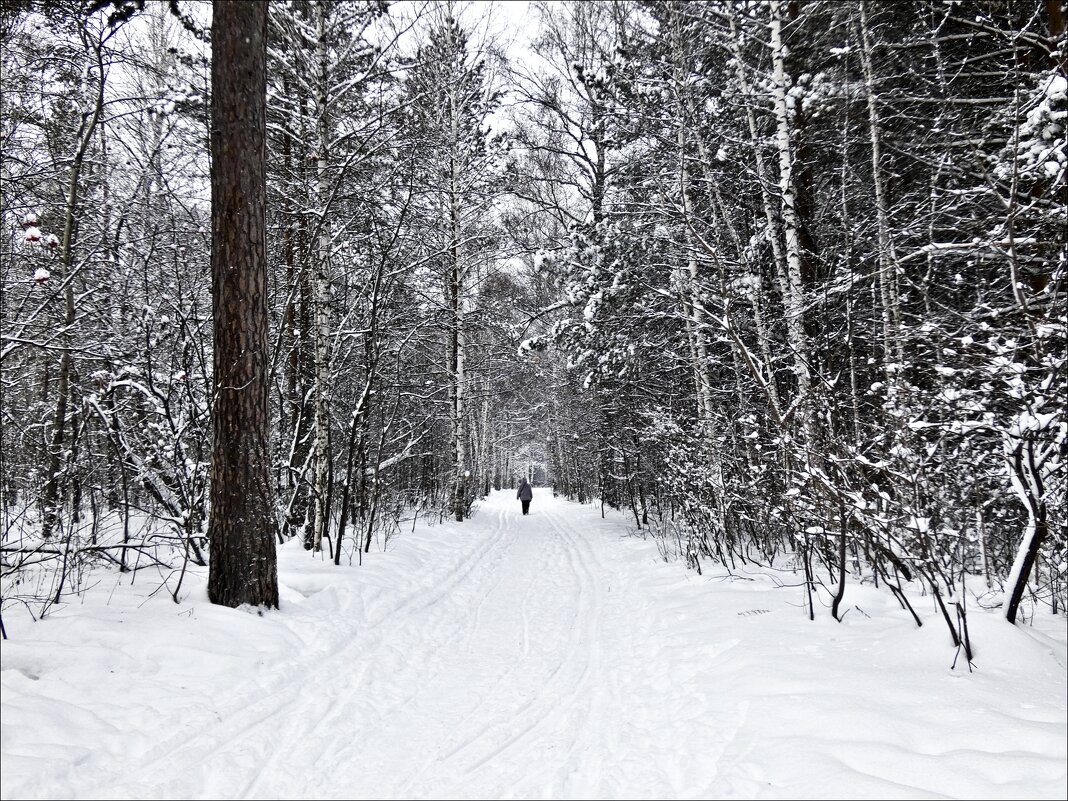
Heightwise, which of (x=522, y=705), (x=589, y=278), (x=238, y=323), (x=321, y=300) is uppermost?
(x=589, y=278)

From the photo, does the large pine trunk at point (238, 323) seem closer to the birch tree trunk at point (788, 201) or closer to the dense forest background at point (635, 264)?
the dense forest background at point (635, 264)

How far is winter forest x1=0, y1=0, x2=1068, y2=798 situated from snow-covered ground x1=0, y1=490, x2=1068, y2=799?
18 cm

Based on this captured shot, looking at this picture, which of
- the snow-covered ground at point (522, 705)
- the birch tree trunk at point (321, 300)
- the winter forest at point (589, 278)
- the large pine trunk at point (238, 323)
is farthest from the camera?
the birch tree trunk at point (321, 300)

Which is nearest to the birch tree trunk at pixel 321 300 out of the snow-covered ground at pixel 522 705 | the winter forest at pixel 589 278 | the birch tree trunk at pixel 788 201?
the winter forest at pixel 589 278

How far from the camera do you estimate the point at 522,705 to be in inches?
144

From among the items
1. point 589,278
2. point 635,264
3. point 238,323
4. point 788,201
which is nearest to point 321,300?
point 238,323

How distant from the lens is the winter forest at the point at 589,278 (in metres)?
4.44

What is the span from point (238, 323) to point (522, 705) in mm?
4225

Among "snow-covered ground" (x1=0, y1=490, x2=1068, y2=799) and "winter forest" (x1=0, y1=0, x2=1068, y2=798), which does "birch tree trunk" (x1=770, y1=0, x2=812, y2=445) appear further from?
"snow-covered ground" (x1=0, y1=490, x2=1068, y2=799)

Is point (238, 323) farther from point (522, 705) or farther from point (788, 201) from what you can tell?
→ point (788, 201)

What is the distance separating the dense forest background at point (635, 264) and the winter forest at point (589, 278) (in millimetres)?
93

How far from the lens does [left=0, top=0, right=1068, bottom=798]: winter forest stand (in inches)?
175

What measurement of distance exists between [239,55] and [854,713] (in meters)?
7.23

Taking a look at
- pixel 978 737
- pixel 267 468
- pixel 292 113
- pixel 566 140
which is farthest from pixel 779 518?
pixel 566 140
